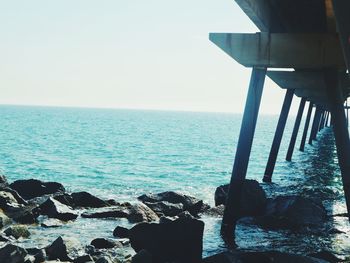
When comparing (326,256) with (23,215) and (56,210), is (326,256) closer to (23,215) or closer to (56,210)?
(56,210)

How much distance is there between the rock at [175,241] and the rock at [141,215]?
3.65 meters

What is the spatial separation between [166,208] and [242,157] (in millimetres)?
3363

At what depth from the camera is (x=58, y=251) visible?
9.27m

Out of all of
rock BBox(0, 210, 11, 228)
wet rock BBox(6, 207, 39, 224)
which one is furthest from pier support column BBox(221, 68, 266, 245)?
rock BBox(0, 210, 11, 228)

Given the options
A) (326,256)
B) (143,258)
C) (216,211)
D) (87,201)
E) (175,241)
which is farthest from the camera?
(87,201)

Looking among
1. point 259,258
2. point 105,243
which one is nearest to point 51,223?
point 105,243

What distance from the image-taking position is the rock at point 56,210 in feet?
43.3

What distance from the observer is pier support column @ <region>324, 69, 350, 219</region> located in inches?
421

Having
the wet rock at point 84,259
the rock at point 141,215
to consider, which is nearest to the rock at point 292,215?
the rock at point 141,215

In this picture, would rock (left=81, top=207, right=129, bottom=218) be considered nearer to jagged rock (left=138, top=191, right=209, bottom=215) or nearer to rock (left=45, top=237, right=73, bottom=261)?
jagged rock (left=138, top=191, right=209, bottom=215)

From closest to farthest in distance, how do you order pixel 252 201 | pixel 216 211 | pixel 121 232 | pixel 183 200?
pixel 121 232, pixel 252 201, pixel 216 211, pixel 183 200

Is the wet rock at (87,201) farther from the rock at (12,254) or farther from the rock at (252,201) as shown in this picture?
the rock at (12,254)

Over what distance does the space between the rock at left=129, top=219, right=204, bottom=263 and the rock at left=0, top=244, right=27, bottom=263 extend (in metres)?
2.23

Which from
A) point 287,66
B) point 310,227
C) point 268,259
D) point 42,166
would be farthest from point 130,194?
point 42,166
